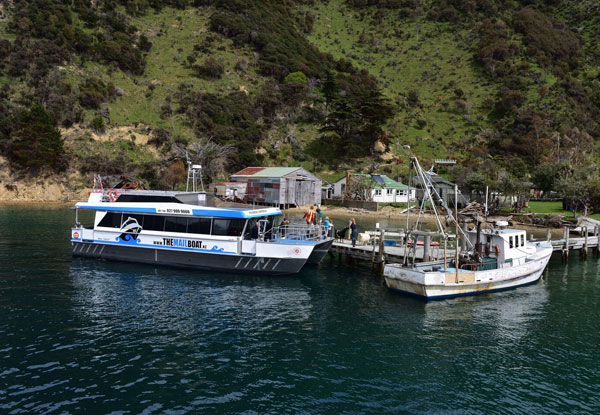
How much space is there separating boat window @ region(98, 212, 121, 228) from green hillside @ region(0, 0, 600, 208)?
53.3 m

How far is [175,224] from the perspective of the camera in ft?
106

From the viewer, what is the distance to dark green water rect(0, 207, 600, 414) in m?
14.7

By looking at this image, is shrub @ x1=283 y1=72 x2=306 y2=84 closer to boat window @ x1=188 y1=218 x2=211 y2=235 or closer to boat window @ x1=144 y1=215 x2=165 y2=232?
boat window @ x1=144 y1=215 x2=165 y2=232

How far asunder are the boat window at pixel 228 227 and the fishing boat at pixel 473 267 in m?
10.5

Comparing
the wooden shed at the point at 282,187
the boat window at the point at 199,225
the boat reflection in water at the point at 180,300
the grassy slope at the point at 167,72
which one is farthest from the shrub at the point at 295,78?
the boat reflection in water at the point at 180,300

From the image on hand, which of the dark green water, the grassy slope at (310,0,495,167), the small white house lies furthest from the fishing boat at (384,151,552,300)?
the grassy slope at (310,0,495,167)

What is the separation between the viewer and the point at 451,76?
467 ft

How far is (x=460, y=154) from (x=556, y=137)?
23.1 metres

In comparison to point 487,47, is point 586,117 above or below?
below

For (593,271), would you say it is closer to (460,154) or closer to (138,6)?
(460,154)

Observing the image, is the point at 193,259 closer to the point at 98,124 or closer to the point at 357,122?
the point at 98,124

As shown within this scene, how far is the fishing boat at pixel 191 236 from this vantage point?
30.8 meters

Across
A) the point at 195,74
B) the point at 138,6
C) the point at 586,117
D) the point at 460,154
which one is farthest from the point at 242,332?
the point at 138,6


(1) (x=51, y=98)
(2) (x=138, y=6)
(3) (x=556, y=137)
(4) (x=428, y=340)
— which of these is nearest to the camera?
(4) (x=428, y=340)
